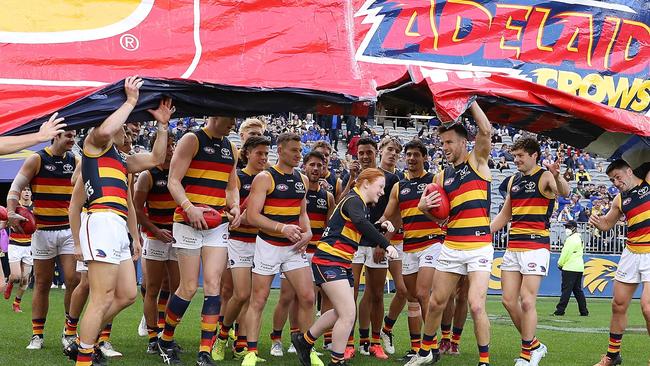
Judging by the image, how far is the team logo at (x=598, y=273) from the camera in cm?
2258

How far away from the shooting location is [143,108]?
23.3 feet

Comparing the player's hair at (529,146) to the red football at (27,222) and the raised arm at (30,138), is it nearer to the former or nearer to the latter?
the raised arm at (30,138)

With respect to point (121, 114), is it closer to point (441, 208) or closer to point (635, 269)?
point (441, 208)

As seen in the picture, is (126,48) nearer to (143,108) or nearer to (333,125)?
(143,108)

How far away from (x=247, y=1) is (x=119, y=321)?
6.70 metres

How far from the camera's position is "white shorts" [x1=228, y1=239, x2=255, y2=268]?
30.0 ft

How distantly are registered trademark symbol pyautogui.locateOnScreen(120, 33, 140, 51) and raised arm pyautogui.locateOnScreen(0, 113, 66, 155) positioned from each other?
3.19 ft

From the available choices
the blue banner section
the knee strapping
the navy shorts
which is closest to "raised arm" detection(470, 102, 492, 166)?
the navy shorts

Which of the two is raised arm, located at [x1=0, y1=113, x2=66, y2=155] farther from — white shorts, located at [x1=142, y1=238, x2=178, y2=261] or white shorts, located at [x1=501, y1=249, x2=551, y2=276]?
white shorts, located at [x1=501, y1=249, x2=551, y2=276]

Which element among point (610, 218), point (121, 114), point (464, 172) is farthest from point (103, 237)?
point (610, 218)

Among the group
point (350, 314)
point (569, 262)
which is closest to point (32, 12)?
point (350, 314)

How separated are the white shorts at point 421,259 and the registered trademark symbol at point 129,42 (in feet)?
13.4

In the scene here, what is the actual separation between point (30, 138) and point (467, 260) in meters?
4.27

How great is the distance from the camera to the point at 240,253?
920 cm
